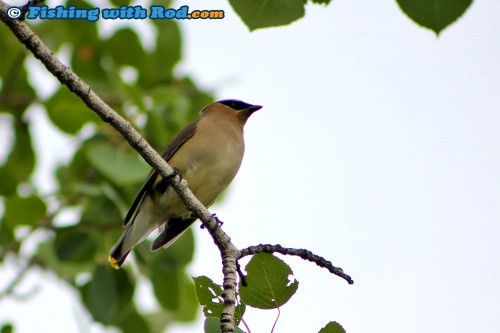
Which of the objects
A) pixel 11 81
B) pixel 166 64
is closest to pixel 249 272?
pixel 166 64

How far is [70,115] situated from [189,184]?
1.09 metres

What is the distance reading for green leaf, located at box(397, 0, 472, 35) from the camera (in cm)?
244

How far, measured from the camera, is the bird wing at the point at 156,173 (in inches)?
219

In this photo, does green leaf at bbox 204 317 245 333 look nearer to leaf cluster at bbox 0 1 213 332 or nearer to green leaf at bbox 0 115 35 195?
leaf cluster at bbox 0 1 213 332

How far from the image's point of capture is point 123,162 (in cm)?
568

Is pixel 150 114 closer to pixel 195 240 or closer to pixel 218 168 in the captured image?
pixel 218 168

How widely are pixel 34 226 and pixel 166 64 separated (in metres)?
1.69

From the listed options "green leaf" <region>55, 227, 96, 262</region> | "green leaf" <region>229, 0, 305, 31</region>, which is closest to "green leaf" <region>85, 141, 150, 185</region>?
"green leaf" <region>55, 227, 96, 262</region>

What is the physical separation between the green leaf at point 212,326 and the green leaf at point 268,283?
0.43ft

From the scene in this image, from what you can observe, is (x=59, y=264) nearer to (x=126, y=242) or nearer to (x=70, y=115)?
(x=126, y=242)

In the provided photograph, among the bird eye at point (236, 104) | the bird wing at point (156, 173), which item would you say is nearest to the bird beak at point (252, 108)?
the bird eye at point (236, 104)

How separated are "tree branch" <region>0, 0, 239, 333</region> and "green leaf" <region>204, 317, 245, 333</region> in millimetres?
44

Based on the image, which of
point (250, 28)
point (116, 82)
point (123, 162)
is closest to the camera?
point (250, 28)

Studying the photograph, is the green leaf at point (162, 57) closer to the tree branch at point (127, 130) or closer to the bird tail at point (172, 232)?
the bird tail at point (172, 232)
